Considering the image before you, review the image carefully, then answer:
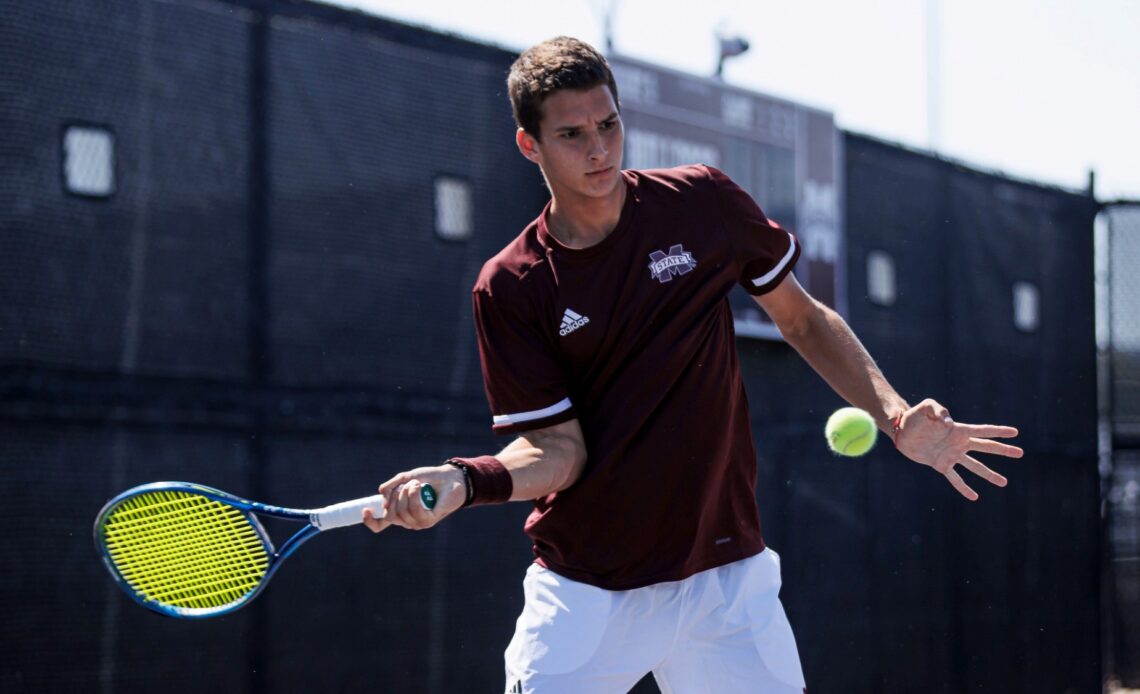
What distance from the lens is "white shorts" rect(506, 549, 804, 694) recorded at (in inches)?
121

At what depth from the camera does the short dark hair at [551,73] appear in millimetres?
3185

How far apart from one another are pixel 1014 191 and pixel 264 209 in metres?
4.58

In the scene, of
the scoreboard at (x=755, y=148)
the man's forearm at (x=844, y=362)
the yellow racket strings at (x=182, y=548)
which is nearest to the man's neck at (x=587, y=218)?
the man's forearm at (x=844, y=362)

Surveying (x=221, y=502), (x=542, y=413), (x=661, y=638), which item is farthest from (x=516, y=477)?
(x=221, y=502)

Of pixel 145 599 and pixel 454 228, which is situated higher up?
pixel 454 228

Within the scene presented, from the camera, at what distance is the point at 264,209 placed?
15.4 feet

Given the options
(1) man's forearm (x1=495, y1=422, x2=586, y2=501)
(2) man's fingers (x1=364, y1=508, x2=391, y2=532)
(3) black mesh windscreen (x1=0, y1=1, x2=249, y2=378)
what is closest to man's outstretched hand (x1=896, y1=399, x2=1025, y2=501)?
(1) man's forearm (x1=495, y1=422, x2=586, y2=501)

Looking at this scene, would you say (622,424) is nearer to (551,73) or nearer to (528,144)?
(528,144)

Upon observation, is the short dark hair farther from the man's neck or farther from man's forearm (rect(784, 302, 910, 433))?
man's forearm (rect(784, 302, 910, 433))

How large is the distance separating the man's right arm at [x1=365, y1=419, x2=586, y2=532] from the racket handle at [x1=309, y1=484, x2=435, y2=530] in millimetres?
12

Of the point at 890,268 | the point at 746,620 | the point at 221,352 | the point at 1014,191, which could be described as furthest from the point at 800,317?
the point at 1014,191

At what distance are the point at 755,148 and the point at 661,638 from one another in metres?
3.45

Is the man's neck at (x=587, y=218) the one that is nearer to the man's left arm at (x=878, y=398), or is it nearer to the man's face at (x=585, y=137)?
the man's face at (x=585, y=137)

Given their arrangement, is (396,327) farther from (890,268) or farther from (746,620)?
(890,268)
